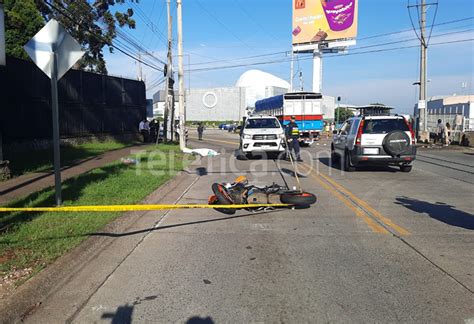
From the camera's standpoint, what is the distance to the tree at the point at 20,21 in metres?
23.6

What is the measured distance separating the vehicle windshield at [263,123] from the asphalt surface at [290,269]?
997cm

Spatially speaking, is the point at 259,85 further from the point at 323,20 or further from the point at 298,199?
the point at 298,199

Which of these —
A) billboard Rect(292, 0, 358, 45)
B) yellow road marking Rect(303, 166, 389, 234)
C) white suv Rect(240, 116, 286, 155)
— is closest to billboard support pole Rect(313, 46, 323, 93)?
billboard Rect(292, 0, 358, 45)

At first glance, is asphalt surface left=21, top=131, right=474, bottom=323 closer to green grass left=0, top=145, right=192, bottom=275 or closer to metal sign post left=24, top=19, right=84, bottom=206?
green grass left=0, top=145, right=192, bottom=275

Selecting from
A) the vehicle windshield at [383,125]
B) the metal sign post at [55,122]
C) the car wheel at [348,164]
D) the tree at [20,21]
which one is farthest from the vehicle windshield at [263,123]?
the tree at [20,21]

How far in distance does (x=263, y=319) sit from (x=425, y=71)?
2877 centimetres

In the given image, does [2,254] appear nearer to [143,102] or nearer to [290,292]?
[290,292]

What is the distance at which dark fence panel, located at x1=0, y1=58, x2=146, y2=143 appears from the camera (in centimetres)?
1551

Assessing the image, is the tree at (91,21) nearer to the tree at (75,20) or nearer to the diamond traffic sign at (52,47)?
the tree at (75,20)

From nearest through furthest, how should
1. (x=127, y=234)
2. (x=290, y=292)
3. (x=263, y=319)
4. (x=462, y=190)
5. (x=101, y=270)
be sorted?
(x=263, y=319), (x=290, y=292), (x=101, y=270), (x=127, y=234), (x=462, y=190)

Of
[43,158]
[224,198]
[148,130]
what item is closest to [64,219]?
[224,198]

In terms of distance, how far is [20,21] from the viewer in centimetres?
2372

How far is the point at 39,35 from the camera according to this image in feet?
22.3

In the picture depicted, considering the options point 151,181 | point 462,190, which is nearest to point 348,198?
point 462,190
